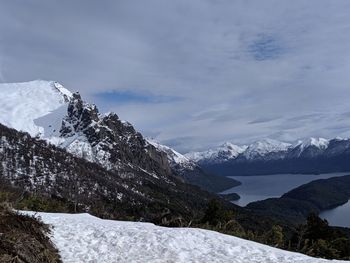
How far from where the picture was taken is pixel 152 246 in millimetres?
14820

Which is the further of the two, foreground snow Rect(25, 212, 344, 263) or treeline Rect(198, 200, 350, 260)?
treeline Rect(198, 200, 350, 260)

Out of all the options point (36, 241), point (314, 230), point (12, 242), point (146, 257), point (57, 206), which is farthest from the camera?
point (314, 230)

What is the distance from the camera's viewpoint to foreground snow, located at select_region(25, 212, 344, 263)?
551 inches

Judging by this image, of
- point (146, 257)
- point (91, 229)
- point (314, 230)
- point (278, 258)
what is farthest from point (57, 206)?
point (314, 230)

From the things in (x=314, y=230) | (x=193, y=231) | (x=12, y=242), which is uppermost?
(x=314, y=230)

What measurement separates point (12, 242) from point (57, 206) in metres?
15.1

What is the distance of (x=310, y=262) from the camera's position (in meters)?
14.2

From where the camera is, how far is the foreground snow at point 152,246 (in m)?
14.0

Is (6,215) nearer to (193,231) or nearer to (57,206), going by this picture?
(193,231)

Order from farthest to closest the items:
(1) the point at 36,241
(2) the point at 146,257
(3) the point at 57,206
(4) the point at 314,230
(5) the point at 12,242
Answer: (4) the point at 314,230 < (3) the point at 57,206 < (2) the point at 146,257 < (1) the point at 36,241 < (5) the point at 12,242

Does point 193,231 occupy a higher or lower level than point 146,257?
higher

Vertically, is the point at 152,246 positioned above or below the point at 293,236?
below

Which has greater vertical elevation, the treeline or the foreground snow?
the treeline

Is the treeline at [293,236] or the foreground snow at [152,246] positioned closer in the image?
the foreground snow at [152,246]
